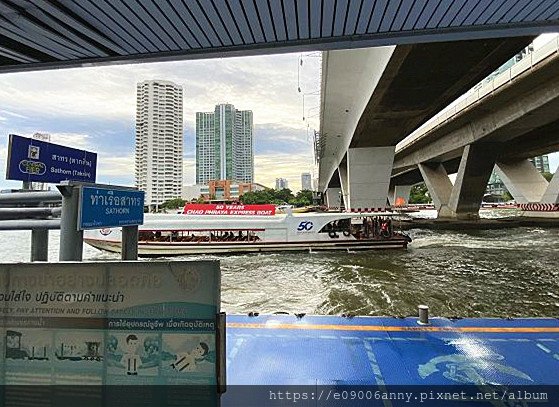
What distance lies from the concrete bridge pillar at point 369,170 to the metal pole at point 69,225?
2469 centimetres

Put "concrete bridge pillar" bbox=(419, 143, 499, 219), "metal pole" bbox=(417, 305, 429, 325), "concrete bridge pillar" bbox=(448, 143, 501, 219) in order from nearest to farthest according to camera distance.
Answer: "metal pole" bbox=(417, 305, 429, 325) → "concrete bridge pillar" bbox=(448, 143, 501, 219) → "concrete bridge pillar" bbox=(419, 143, 499, 219)

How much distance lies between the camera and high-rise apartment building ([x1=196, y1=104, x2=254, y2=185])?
376 ft

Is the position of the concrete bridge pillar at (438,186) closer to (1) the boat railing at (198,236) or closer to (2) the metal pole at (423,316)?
(1) the boat railing at (198,236)

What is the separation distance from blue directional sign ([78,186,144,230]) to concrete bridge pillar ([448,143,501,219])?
3194 cm

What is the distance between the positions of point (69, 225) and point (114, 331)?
1774 mm

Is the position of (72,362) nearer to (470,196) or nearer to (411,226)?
(411,226)

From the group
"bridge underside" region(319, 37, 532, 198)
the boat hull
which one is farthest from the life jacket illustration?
the boat hull

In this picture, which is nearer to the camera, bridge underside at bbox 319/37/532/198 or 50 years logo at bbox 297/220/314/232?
bridge underside at bbox 319/37/532/198

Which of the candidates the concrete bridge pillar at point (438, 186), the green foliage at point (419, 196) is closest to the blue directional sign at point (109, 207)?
the concrete bridge pillar at point (438, 186)

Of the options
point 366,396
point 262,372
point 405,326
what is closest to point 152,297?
point 262,372

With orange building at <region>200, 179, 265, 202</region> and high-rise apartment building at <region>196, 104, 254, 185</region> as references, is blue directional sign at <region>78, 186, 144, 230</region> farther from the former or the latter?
high-rise apartment building at <region>196, 104, 254, 185</region>

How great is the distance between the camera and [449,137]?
3212 centimetres

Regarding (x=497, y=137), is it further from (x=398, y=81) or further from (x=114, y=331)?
(x=114, y=331)

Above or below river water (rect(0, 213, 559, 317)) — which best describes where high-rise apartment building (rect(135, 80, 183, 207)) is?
above
